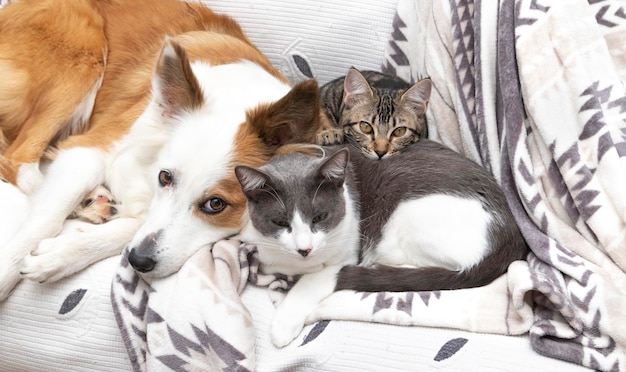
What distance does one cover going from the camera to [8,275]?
5.14 ft

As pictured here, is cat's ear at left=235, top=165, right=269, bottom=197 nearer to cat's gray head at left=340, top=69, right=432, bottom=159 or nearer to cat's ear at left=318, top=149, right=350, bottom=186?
cat's ear at left=318, top=149, right=350, bottom=186

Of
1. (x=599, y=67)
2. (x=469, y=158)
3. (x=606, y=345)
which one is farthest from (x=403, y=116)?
(x=606, y=345)

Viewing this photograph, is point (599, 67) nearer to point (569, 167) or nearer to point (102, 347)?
point (569, 167)

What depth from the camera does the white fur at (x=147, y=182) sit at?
153 centimetres

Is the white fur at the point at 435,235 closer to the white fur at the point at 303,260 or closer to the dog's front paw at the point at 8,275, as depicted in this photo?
the white fur at the point at 303,260

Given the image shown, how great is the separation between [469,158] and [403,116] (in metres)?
0.24

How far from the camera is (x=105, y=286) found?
5.21 feet

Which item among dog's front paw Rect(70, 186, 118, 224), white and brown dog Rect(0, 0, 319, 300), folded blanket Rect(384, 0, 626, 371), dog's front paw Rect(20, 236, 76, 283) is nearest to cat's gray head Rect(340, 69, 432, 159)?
folded blanket Rect(384, 0, 626, 371)

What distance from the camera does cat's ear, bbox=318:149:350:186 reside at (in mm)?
1444

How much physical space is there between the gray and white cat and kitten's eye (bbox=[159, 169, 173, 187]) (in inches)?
8.3

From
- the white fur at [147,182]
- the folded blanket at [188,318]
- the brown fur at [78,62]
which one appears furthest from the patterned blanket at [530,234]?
the brown fur at [78,62]

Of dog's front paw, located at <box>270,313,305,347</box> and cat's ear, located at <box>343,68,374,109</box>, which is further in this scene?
cat's ear, located at <box>343,68,374,109</box>

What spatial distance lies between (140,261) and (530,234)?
0.96 metres

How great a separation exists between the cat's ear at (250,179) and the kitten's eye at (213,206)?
10 cm
